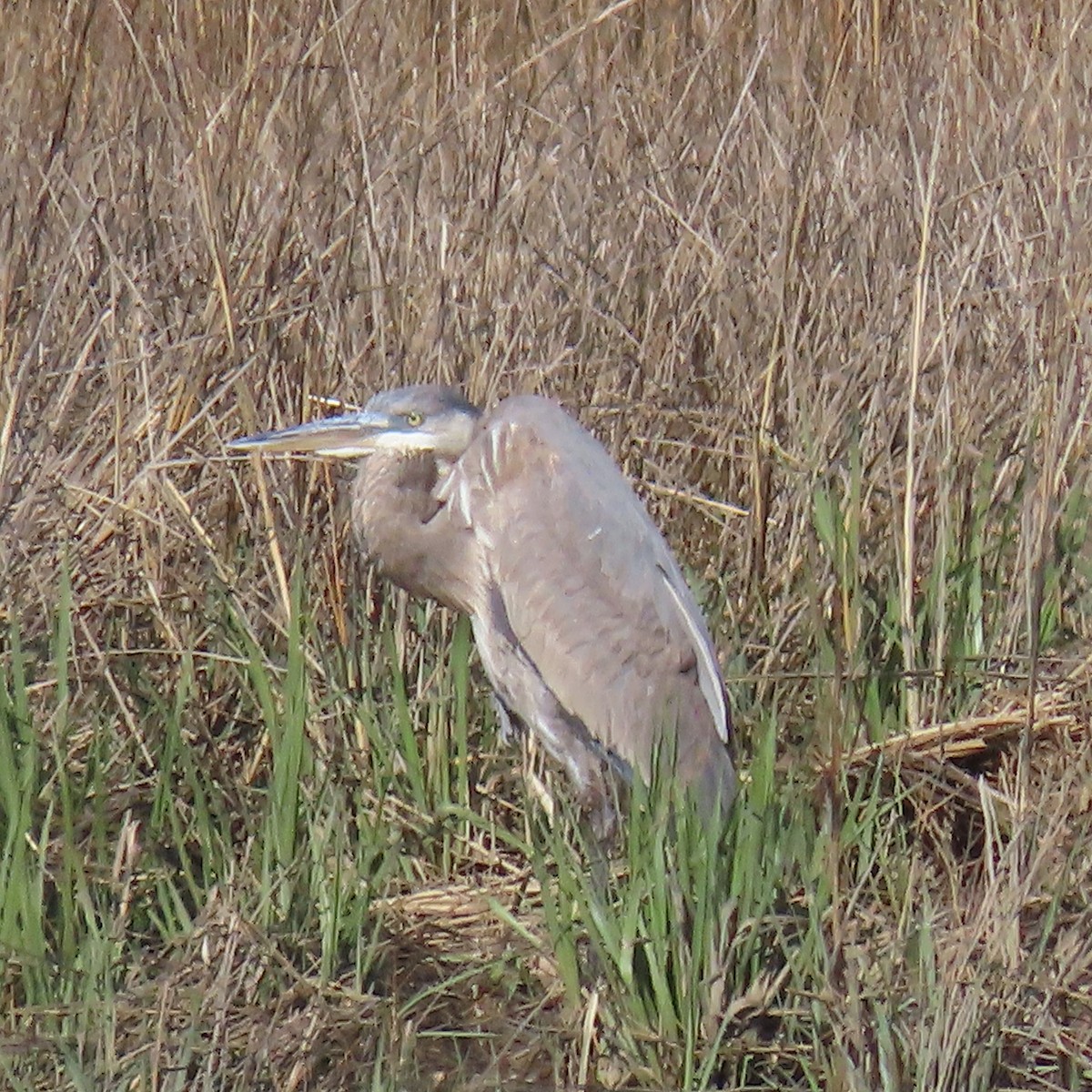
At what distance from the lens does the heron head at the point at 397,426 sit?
3145mm

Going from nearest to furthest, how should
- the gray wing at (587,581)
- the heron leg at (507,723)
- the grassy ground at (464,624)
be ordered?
1. the grassy ground at (464,624)
2. the gray wing at (587,581)
3. the heron leg at (507,723)

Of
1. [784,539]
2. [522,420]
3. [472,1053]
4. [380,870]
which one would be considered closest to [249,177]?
[522,420]

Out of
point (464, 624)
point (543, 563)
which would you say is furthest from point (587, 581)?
point (464, 624)

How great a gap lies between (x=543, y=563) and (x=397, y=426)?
0.33 m

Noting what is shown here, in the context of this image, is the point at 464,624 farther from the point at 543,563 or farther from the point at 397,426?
the point at 397,426

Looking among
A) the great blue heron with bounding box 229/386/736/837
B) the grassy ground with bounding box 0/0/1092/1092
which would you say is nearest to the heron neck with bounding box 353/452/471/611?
the great blue heron with bounding box 229/386/736/837

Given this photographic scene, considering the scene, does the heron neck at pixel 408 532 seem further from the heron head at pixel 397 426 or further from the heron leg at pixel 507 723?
the heron leg at pixel 507 723

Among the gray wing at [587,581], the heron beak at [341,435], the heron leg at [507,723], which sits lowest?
the heron leg at [507,723]

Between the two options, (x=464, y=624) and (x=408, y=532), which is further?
(x=464, y=624)

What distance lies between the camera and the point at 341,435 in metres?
3.16

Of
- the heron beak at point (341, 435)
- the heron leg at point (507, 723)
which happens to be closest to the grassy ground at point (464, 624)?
the heron leg at point (507, 723)

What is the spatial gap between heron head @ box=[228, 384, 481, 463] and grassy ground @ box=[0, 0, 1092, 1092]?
0.20 metres

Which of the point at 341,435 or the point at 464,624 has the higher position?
the point at 341,435

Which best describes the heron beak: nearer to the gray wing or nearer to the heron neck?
the heron neck
